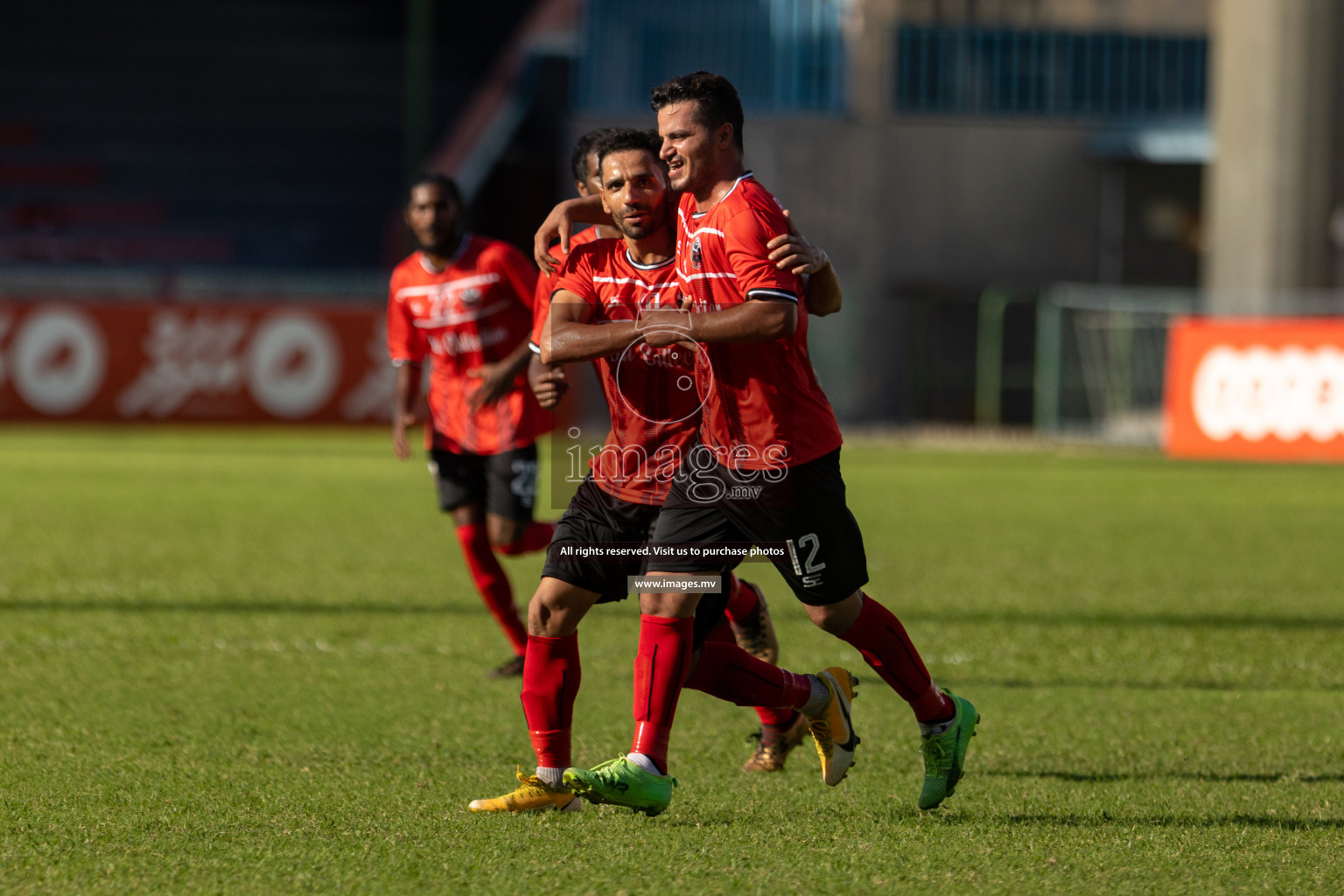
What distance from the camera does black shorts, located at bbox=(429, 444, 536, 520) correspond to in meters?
6.52

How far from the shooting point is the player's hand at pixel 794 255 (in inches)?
154

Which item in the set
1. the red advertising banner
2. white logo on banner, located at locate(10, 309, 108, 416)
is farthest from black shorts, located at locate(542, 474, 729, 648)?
white logo on banner, located at locate(10, 309, 108, 416)

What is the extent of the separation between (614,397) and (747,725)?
163 centimetres

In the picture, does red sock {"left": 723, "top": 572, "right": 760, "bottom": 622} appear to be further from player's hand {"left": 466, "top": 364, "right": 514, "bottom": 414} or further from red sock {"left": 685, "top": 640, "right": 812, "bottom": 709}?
player's hand {"left": 466, "top": 364, "right": 514, "bottom": 414}

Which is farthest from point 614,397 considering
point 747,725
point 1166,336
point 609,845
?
point 1166,336

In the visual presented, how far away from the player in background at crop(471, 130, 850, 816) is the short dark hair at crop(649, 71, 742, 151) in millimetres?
199

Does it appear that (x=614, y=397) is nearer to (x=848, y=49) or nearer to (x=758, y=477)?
(x=758, y=477)

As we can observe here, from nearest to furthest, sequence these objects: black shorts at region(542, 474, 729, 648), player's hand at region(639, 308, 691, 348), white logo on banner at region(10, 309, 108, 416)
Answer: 1. player's hand at region(639, 308, 691, 348)
2. black shorts at region(542, 474, 729, 648)
3. white logo on banner at region(10, 309, 108, 416)

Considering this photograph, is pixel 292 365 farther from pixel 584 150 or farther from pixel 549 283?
pixel 549 283

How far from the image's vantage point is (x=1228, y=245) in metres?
23.0

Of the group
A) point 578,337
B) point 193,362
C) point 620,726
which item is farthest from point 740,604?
point 193,362

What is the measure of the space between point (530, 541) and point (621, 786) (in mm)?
2612

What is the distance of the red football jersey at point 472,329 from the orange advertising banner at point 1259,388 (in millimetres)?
12739

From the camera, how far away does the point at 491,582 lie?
21.5 ft
